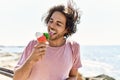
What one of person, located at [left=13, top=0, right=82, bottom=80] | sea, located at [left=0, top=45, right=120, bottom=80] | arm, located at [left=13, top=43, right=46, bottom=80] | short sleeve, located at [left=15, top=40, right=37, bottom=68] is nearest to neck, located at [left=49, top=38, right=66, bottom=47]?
person, located at [left=13, top=0, right=82, bottom=80]

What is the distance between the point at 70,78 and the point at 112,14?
2077 inches

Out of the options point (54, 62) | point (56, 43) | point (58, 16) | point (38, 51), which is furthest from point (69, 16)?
point (38, 51)

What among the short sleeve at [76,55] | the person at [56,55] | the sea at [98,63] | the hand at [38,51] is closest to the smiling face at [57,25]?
the person at [56,55]

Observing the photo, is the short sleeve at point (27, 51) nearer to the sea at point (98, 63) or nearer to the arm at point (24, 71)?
the arm at point (24, 71)

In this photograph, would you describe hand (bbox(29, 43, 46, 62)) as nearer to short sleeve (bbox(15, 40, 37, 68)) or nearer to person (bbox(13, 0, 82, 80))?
person (bbox(13, 0, 82, 80))

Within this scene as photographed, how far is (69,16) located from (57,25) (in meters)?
0.14

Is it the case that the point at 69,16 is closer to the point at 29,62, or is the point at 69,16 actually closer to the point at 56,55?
the point at 56,55

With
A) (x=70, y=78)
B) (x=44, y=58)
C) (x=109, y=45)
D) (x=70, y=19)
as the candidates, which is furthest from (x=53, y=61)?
(x=109, y=45)

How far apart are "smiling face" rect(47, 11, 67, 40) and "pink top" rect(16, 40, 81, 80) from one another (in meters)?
0.08

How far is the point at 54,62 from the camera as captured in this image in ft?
6.48

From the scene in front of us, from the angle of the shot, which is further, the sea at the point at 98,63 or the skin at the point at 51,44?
the sea at the point at 98,63

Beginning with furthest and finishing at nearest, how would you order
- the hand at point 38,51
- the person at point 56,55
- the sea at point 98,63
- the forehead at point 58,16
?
the sea at point 98,63 → the forehead at point 58,16 → the person at point 56,55 → the hand at point 38,51

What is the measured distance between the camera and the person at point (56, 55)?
1.87 m

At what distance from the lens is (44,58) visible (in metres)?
1.96
